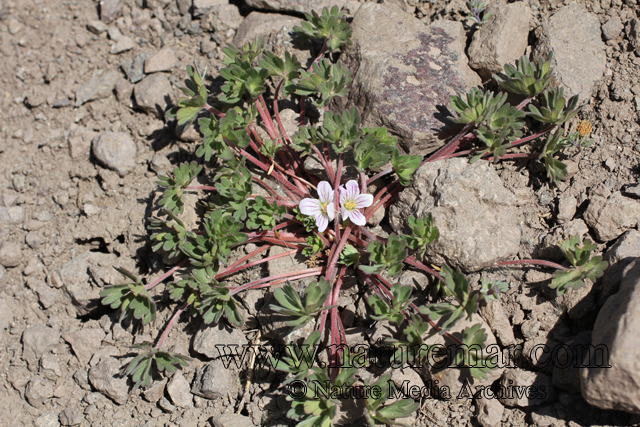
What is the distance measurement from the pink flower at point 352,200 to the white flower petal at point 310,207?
9.5 inches

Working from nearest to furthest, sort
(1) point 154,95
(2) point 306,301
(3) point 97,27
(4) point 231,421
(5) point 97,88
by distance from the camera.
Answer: (2) point 306,301 < (4) point 231,421 < (1) point 154,95 < (5) point 97,88 < (3) point 97,27

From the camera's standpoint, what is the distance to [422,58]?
5.26 m

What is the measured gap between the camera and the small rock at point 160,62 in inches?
246

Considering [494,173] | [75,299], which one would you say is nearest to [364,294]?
[494,173]

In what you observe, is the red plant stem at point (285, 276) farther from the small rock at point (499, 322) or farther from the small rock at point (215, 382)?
the small rock at point (499, 322)

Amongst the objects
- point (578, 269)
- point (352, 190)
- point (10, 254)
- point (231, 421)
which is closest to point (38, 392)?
point (10, 254)

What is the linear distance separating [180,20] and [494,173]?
4823mm

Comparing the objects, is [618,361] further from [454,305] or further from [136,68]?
[136,68]

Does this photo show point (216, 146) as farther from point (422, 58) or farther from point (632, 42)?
point (632, 42)

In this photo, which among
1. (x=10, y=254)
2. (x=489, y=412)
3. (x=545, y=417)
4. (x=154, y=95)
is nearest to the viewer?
(x=545, y=417)

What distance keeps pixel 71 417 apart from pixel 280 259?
2642mm

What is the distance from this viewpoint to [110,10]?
6801 mm

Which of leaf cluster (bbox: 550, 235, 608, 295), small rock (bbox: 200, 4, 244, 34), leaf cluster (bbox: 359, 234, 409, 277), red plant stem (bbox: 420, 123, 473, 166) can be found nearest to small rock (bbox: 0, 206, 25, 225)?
small rock (bbox: 200, 4, 244, 34)

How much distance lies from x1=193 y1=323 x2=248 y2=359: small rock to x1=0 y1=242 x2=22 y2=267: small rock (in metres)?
2.53
